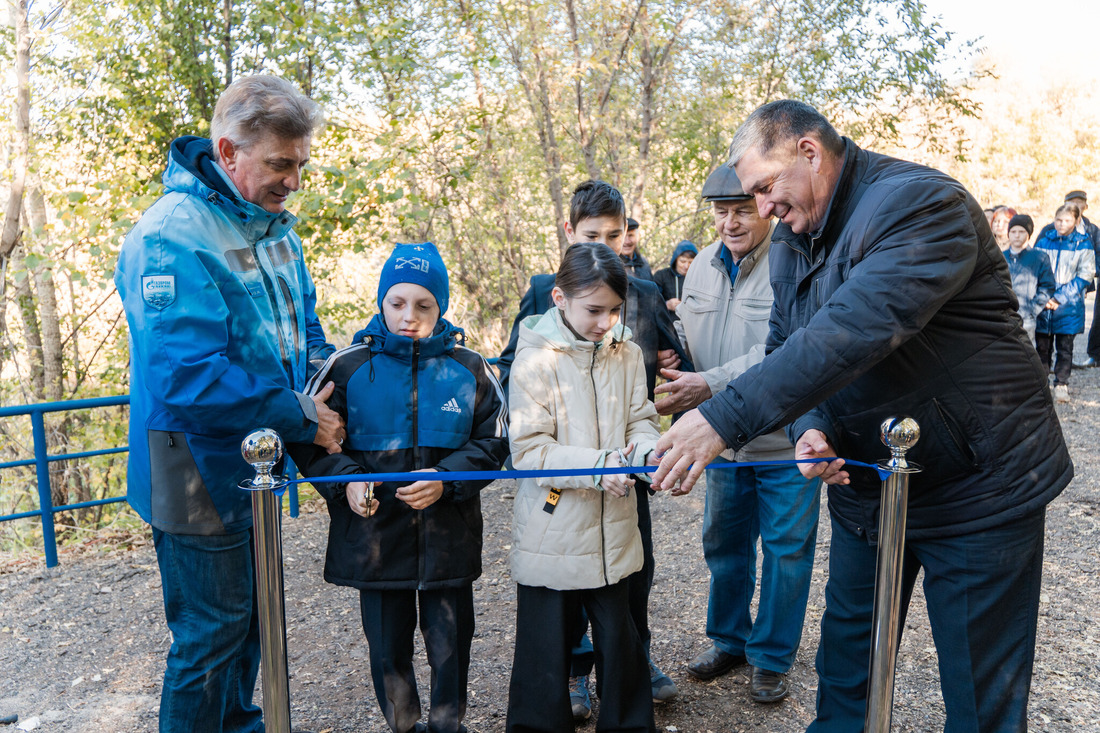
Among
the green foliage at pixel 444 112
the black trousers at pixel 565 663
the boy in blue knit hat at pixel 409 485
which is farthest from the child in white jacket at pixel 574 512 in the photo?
the green foliage at pixel 444 112

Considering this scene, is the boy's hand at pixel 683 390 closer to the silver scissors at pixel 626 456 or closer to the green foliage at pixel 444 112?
the silver scissors at pixel 626 456

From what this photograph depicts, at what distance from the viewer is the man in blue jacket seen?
2.27 meters

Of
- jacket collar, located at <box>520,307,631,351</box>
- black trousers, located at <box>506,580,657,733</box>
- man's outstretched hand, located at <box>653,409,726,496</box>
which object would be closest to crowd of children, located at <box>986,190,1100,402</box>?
jacket collar, located at <box>520,307,631,351</box>

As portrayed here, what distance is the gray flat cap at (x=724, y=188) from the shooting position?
10.7 feet

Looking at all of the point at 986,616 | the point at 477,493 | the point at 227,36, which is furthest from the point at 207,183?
the point at 227,36

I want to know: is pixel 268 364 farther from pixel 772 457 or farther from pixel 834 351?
pixel 772 457

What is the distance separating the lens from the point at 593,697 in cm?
340

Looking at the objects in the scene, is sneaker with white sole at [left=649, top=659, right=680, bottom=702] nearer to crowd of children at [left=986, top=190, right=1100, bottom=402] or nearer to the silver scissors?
the silver scissors

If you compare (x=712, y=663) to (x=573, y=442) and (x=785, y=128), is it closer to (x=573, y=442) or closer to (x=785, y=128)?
(x=573, y=442)

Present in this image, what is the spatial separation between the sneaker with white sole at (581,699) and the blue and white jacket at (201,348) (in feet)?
5.09

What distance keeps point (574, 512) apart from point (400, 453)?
0.64 m

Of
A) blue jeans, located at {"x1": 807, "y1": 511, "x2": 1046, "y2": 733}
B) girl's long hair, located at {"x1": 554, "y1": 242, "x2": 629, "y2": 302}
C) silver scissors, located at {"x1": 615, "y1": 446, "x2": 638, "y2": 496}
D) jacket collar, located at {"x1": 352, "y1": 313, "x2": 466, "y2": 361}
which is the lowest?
blue jeans, located at {"x1": 807, "y1": 511, "x2": 1046, "y2": 733}

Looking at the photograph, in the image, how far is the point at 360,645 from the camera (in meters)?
4.24

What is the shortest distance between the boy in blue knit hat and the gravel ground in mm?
697
